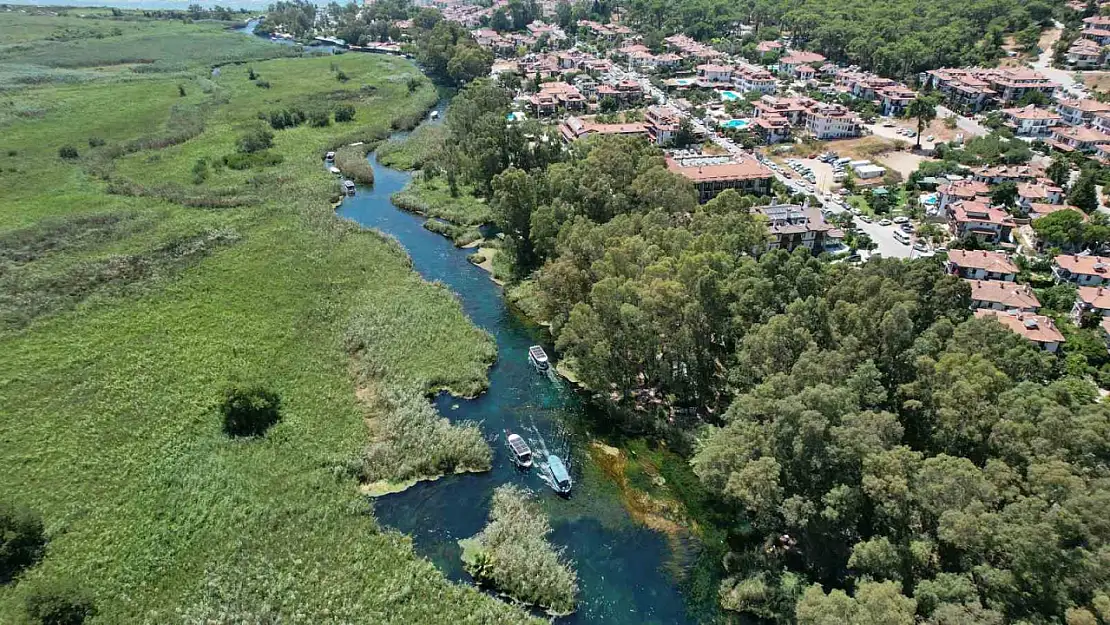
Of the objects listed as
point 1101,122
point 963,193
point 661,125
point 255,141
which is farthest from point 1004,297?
point 255,141

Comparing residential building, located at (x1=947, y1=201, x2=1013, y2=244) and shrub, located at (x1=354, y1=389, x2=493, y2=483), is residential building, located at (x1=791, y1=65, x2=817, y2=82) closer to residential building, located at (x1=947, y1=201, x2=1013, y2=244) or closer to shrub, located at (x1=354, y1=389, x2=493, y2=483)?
residential building, located at (x1=947, y1=201, x2=1013, y2=244)

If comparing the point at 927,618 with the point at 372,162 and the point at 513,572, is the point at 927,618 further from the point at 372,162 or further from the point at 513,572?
the point at 372,162

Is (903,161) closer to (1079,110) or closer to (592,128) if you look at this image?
(1079,110)

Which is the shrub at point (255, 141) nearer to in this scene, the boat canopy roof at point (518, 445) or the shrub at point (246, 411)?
the shrub at point (246, 411)

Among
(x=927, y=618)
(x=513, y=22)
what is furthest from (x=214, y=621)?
(x=513, y=22)

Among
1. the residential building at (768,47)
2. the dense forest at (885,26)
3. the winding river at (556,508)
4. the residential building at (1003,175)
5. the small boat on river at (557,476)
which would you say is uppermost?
the dense forest at (885,26)

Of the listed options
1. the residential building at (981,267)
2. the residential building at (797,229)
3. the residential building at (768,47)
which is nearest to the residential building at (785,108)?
the residential building at (768,47)

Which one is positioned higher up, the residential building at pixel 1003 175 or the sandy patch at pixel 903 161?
the residential building at pixel 1003 175
